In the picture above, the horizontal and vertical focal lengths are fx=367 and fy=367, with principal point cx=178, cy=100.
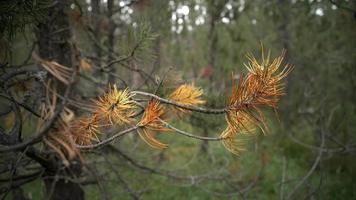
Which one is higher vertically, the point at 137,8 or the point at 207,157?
the point at 137,8

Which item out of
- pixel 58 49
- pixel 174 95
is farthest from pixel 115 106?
pixel 58 49

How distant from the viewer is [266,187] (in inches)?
241

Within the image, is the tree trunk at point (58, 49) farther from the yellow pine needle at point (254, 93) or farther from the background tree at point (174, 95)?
the yellow pine needle at point (254, 93)

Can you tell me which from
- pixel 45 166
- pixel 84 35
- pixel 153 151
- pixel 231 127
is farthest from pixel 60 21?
pixel 153 151

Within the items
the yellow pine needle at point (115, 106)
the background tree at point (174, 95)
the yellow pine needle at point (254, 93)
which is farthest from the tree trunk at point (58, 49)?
the yellow pine needle at point (254, 93)

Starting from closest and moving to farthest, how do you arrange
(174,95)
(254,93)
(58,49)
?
(254,93)
(174,95)
(58,49)

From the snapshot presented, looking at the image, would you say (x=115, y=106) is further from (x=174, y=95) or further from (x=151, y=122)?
(x=174, y=95)

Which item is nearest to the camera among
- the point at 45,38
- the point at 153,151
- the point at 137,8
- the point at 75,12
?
the point at 45,38

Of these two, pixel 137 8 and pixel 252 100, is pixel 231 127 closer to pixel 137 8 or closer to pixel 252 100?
pixel 252 100

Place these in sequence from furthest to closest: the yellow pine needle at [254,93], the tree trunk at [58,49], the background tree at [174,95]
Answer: the tree trunk at [58,49] < the background tree at [174,95] < the yellow pine needle at [254,93]

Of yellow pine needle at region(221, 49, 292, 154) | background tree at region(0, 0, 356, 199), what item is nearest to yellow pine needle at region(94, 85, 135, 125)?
background tree at region(0, 0, 356, 199)

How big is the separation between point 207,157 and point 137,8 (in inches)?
166

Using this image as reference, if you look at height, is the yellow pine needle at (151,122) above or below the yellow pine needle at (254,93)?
below

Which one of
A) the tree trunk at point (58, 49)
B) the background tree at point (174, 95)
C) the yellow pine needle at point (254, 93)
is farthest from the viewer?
the tree trunk at point (58, 49)
